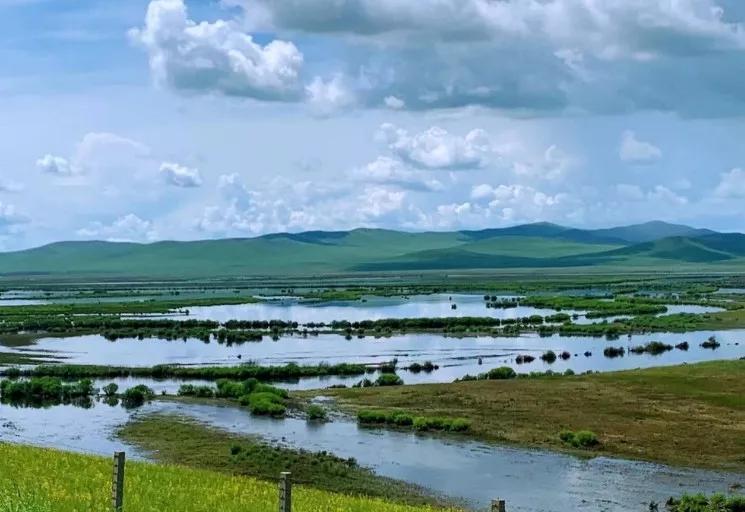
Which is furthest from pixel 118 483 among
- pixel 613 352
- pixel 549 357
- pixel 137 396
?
pixel 613 352

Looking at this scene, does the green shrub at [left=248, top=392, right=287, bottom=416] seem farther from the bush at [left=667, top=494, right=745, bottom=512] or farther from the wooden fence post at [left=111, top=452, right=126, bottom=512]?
the wooden fence post at [left=111, top=452, right=126, bottom=512]

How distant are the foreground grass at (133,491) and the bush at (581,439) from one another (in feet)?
67.2

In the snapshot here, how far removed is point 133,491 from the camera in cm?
1914

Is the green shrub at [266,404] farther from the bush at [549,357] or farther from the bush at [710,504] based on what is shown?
the bush at [549,357]

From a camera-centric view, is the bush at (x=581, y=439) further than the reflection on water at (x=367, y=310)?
No

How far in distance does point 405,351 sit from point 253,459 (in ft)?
152

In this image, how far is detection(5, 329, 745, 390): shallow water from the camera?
237 ft

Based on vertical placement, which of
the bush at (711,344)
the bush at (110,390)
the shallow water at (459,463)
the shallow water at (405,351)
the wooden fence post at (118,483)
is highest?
the wooden fence post at (118,483)

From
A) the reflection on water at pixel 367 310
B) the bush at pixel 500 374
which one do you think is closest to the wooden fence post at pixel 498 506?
the bush at pixel 500 374

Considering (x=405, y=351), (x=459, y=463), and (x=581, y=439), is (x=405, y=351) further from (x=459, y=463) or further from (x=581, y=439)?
(x=459, y=463)

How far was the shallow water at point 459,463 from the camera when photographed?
111 feet

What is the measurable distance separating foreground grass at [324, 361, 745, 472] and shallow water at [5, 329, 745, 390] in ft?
27.9

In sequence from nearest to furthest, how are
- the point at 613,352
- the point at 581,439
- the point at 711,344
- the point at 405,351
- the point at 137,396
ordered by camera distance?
the point at 581,439, the point at 137,396, the point at 613,352, the point at 405,351, the point at 711,344

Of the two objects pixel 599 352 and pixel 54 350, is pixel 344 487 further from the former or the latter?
pixel 54 350
